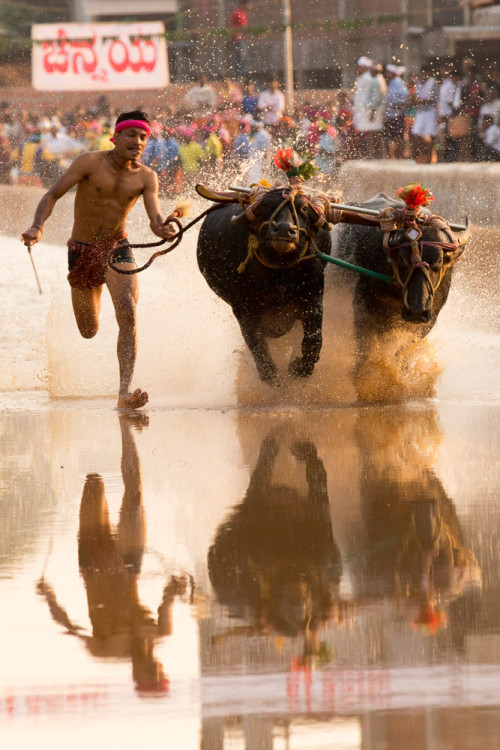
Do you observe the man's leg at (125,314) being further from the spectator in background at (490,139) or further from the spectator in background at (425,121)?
the spectator in background at (425,121)

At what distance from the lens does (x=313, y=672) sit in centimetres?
326

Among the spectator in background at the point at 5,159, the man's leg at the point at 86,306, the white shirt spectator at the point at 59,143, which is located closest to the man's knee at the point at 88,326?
the man's leg at the point at 86,306

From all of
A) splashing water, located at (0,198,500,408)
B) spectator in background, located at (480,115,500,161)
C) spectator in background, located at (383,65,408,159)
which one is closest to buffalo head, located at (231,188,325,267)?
splashing water, located at (0,198,500,408)

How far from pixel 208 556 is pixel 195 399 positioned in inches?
157

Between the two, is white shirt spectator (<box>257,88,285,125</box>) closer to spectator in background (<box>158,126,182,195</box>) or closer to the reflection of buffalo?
spectator in background (<box>158,126,182,195</box>)

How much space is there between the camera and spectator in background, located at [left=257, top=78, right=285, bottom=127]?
19922 millimetres

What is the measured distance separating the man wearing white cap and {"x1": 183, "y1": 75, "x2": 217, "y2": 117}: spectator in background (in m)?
2.62

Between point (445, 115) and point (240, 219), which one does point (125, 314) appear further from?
point (445, 115)

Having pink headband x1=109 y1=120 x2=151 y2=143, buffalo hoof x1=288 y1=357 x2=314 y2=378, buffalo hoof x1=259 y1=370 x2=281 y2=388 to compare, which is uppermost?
pink headband x1=109 y1=120 x2=151 y2=143

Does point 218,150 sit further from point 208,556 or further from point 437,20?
point 208,556

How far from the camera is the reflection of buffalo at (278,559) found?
374 cm

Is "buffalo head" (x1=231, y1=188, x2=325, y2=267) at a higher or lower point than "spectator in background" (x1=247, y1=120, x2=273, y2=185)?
lower

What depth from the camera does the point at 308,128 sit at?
19703 mm

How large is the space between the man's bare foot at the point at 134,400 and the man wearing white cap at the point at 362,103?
11810mm
